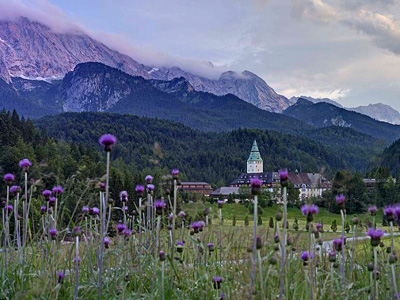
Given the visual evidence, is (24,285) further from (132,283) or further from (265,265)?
(265,265)

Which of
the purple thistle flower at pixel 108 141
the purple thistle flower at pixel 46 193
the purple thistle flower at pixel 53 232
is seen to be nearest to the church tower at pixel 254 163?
the purple thistle flower at pixel 46 193

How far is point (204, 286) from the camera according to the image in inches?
154

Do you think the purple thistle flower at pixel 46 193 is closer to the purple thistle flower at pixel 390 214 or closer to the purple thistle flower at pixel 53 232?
the purple thistle flower at pixel 53 232

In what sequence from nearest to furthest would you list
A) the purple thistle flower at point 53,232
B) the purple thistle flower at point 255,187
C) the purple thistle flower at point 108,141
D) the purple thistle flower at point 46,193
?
the purple thistle flower at point 255,187, the purple thistle flower at point 108,141, the purple thistle flower at point 53,232, the purple thistle flower at point 46,193

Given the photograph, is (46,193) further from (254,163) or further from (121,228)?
(254,163)

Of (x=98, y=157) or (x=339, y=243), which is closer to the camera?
(x=339, y=243)

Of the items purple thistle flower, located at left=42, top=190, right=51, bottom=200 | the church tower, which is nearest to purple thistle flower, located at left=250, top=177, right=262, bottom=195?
purple thistle flower, located at left=42, top=190, right=51, bottom=200

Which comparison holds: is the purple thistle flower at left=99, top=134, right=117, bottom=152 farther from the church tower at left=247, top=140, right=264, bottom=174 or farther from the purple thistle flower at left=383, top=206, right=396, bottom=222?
the church tower at left=247, top=140, right=264, bottom=174

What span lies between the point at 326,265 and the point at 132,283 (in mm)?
2154

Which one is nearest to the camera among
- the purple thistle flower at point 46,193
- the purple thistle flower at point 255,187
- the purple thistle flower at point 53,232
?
the purple thistle flower at point 255,187

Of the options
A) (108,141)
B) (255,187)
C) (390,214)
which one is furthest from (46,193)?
(390,214)

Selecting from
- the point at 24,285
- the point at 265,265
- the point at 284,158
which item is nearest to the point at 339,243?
the point at 265,265

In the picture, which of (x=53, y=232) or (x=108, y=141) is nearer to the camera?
(x=108, y=141)

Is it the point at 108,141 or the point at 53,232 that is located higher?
the point at 108,141
